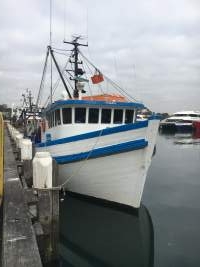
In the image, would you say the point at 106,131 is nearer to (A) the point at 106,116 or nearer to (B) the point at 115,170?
Answer: (B) the point at 115,170

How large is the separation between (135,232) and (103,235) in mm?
1058

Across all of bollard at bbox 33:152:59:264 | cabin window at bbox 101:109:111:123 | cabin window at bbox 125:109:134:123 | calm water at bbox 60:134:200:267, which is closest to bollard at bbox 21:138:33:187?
calm water at bbox 60:134:200:267

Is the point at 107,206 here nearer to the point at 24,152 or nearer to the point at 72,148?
the point at 72,148

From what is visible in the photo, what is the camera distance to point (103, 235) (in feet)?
30.0

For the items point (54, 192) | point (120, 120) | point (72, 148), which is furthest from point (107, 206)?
point (54, 192)

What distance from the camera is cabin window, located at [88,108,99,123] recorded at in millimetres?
11469

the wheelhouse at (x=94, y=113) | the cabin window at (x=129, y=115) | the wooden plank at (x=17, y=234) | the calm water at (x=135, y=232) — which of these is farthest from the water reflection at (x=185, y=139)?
the wooden plank at (x=17, y=234)

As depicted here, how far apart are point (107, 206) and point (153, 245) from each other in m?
2.46

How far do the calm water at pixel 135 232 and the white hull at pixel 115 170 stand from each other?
0.51 meters

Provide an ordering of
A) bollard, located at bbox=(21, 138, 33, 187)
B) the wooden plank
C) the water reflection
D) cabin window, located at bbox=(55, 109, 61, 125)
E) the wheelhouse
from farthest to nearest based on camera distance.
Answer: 1. the water reflection
2. cabin window, located at bbox=(55, 109, 61, 125)
3. the wheelhouse
4. bollard, located at bbox=(21, 138, 33, 187)
5. the wooden plank

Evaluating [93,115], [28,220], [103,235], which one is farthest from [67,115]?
[28,220]

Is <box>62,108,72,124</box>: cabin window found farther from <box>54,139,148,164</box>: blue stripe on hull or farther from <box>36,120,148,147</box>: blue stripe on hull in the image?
<box>54,139,148,164</box>: blue stripe on hull

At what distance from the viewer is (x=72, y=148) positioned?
1080cm

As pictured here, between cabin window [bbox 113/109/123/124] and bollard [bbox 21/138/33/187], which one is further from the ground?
cabin window [bbox 113/109/123/124]
